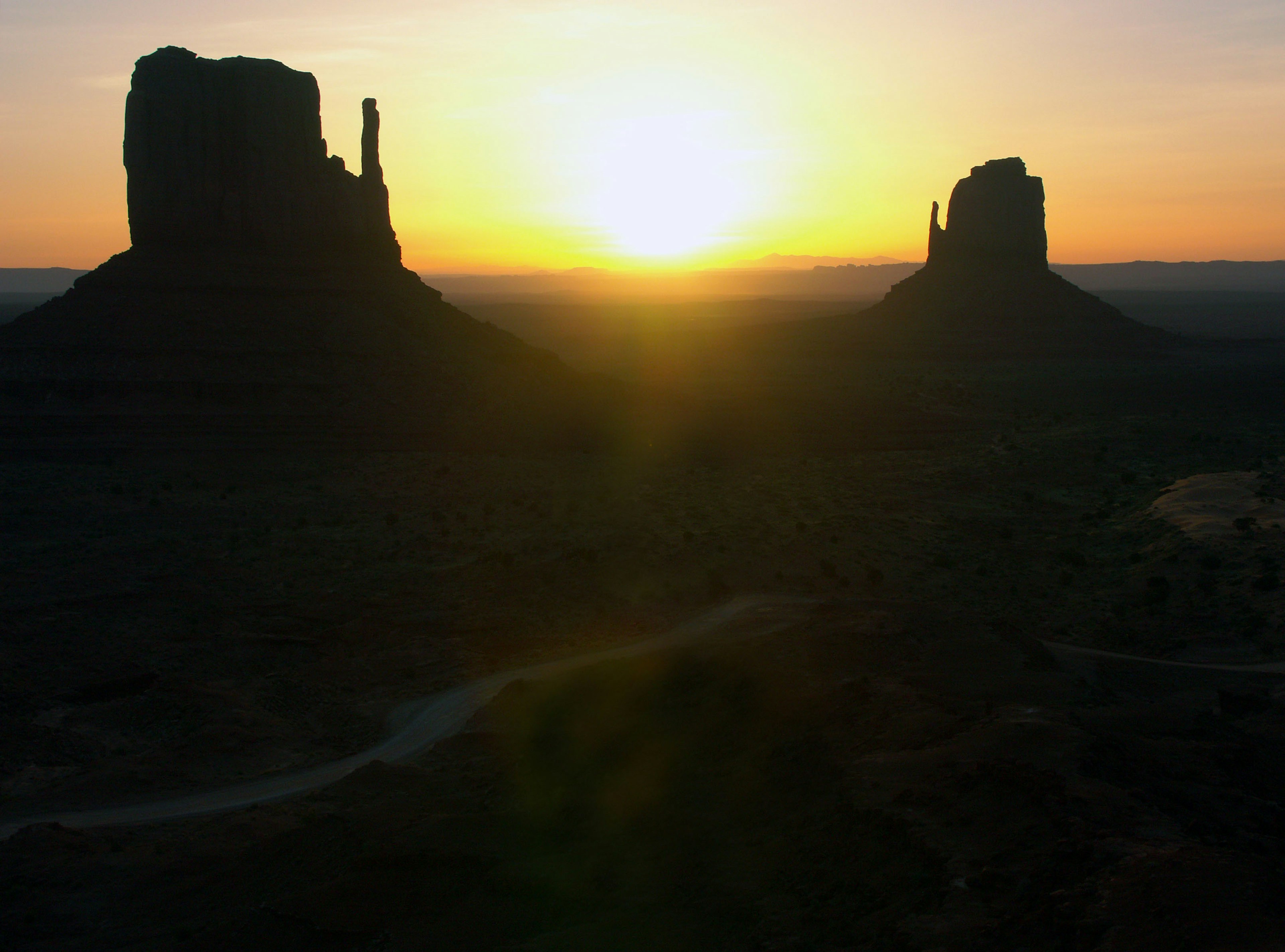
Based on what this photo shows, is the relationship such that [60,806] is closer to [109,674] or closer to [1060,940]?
[109,674]

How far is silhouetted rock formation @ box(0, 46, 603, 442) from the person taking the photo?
5275cm

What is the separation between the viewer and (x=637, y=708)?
2156cm

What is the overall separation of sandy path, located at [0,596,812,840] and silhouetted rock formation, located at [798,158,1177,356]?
246 feet

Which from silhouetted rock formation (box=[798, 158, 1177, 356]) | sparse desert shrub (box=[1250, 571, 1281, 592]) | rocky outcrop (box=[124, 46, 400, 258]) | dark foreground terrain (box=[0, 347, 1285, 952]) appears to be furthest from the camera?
silhouetted rock formation (box=[798, 158, 1177, 356])

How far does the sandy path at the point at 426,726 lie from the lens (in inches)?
757

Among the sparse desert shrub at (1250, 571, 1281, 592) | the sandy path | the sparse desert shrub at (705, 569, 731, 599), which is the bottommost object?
the sandy path

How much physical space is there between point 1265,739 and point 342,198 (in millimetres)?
52880

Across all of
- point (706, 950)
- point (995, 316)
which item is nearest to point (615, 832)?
point (706, 950)

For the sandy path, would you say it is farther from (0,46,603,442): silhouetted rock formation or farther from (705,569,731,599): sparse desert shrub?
(0,46,603,442): silhouetted rock formation

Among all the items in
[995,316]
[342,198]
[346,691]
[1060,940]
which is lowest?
[346,691]

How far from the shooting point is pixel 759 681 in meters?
21.4

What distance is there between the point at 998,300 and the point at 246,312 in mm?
79446

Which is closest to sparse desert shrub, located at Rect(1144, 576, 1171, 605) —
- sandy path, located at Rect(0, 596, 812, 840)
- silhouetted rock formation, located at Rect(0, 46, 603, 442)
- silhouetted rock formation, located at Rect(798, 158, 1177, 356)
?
sandy path, located at Rect(0, 596, 812, 840)

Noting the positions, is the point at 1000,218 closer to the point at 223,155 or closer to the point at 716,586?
the point at 223,155
